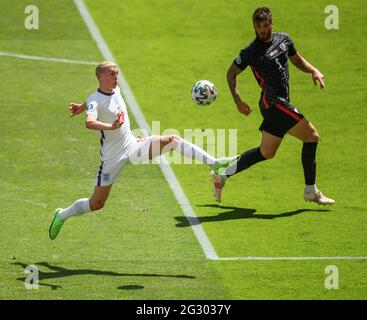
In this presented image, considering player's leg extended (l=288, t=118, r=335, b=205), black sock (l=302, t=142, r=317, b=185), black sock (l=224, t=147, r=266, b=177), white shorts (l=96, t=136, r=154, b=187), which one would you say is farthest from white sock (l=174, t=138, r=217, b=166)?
black sock (l=302, t=142, r=317, b=185)

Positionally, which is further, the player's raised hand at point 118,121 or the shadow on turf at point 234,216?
the shadow on turf at point 234,216

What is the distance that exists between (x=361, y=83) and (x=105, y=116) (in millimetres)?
9202

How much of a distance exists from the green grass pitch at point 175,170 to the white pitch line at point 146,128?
109mm

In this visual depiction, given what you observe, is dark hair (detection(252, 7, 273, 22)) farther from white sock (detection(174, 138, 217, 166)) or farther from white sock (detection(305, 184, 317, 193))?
white sock (detection(305, 184, 317, 193))

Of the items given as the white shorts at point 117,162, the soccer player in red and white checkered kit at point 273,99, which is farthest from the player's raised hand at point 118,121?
the soccer player in red and white checkered kit at point 273,99

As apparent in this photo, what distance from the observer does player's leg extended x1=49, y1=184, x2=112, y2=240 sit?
14.0 m

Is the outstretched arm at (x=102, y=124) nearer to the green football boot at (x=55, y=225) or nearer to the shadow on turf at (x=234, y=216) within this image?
the green football boot at (x=55, y=225)

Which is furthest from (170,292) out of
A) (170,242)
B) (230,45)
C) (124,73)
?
(230,45)

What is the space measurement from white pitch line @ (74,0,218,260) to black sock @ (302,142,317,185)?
1.75m

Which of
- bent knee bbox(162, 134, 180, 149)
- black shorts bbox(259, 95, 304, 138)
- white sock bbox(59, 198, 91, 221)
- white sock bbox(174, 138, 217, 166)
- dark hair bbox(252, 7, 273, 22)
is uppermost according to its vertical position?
dark hair bbox(252, 7, 273, 22)

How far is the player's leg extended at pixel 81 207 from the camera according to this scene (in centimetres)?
1403

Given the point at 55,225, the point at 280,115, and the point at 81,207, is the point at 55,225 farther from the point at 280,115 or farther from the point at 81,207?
the point at 280,115

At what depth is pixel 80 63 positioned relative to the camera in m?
22.5

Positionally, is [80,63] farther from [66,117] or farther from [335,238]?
[335,238]
